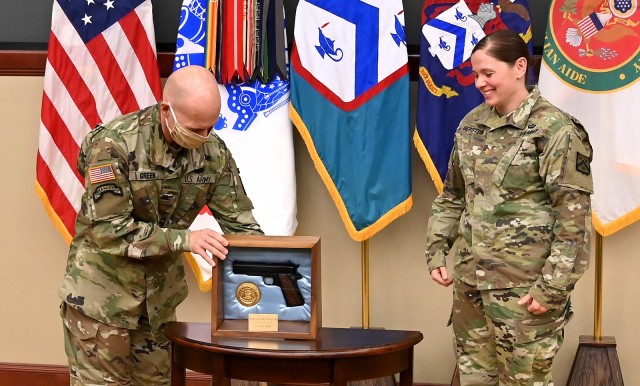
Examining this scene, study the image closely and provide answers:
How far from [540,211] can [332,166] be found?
1252 millimetres

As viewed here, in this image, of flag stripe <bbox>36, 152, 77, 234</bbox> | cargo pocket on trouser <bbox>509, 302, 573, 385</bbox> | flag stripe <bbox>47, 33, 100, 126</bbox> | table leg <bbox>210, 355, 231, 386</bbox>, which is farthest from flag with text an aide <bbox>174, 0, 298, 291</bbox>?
table leg <bbox>210, 355, 231, 386</bbox>

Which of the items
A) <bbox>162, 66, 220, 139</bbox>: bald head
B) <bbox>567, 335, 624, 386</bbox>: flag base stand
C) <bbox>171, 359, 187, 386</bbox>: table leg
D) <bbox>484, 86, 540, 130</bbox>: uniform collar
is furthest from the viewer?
<bbox>567, 335, 624, 386</bbox>: flag base stand

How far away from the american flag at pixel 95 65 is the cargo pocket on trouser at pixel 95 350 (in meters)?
1.43

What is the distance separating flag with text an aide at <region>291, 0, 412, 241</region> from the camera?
3.85 meters

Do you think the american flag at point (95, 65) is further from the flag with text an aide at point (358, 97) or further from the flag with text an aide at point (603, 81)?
the flag with text an aide at point (603, 81)

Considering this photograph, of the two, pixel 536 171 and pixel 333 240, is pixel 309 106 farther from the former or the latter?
pixel 536 171

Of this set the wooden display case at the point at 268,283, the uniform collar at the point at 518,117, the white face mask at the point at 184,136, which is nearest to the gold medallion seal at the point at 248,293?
the wooden display case at the point at 268,283

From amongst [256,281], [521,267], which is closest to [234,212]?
[256,281]

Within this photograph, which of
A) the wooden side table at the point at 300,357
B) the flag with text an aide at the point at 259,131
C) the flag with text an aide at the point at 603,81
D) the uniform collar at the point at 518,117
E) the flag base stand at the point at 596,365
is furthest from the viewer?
the flag with text an aide at the point at 259,131

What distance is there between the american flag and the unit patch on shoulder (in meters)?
1.91

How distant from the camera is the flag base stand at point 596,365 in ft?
12.4

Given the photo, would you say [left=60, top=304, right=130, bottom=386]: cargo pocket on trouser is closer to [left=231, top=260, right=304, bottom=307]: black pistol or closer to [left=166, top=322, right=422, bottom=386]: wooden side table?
[left=166, top=322, right=422, bottom=386]: wooden side table

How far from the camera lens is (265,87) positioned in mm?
3949

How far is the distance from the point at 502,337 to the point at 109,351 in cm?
113
